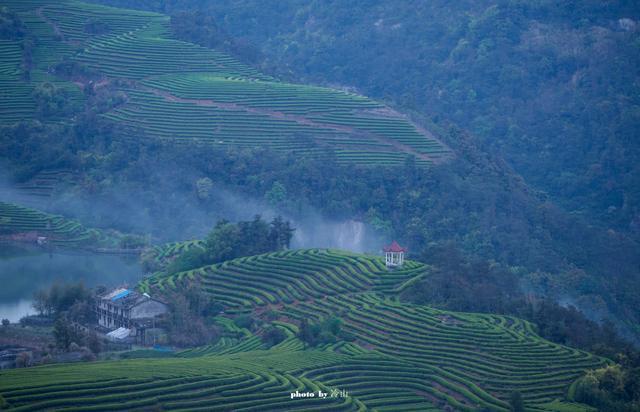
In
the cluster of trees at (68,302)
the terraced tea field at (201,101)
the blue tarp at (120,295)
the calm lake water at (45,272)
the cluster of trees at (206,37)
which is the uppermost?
the cluster of trees at (206,37)

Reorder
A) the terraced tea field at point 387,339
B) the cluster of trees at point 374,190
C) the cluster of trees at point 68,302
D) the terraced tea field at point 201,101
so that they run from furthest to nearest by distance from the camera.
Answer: the terraced tea field at point 201,101 < the cluster of trees at point 374,190 < the cluster of trees at point 68,302 < the terraced tea field at point 387,339

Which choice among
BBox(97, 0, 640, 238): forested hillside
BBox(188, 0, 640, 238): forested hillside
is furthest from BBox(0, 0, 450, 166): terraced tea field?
BBox(188, 0, 640, 238): forested hillside

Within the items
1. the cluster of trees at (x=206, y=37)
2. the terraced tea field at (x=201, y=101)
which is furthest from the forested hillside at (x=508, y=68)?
the terraced tea field at (x=201, y=101)

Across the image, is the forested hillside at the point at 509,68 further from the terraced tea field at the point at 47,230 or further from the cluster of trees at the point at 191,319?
the cluster of trees at the point at 191,319

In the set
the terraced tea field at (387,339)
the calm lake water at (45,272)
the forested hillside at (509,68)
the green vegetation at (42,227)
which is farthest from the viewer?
the forested hillside at (509,68)

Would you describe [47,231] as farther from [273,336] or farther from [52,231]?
[273,336]

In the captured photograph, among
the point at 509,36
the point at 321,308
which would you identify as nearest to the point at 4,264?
the point at 321,308

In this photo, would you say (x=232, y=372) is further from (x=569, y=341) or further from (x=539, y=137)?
(x=539, y=137)

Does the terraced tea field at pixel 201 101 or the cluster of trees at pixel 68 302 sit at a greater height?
the terraced tea field at pixel 201 101
